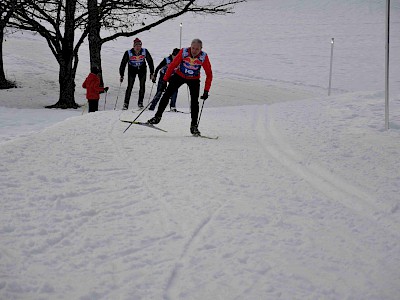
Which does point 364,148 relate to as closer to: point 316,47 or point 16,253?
point 16,253

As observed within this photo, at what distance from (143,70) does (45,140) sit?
20.0 feet

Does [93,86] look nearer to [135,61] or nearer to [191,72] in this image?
[135,61]

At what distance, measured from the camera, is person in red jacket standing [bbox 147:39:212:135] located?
7676mm

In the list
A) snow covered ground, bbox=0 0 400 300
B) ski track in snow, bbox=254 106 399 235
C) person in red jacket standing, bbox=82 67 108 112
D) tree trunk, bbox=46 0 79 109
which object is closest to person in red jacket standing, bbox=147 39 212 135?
snow covered ground, bbox=0 0 400 300

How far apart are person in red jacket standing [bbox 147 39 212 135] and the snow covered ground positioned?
0.58 meters

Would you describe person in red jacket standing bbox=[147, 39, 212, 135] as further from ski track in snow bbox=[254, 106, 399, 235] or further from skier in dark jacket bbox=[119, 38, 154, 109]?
skier in dark jacket bbox=[119, 38, 154, 109]

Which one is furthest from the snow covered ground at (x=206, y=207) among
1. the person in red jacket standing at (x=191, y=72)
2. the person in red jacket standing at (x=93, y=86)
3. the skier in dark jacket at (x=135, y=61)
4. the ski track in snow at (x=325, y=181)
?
the skier in dark jacket at (x=135, y=61)

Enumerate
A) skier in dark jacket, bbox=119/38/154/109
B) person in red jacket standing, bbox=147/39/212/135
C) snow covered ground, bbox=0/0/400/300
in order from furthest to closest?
skier in dark jacket, bbox=119/38/154/109, person in red jacket standing, bbox=147/39/212/135, snow covered ground, bbox=0/0/400/300

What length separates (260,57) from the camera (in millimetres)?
31000

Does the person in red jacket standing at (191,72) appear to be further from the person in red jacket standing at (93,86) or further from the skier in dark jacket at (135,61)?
the skier in dark jacket at (135,61)

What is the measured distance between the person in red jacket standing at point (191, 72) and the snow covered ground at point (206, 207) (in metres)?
0.58

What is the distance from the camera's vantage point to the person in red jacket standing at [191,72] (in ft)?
25.2

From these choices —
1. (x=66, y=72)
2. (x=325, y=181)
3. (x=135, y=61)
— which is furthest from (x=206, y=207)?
(x=66, y=72)

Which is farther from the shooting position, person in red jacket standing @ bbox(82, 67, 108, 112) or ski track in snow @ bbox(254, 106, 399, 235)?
person in red jacket standing @ bbox(82, 67, 108, 112)
